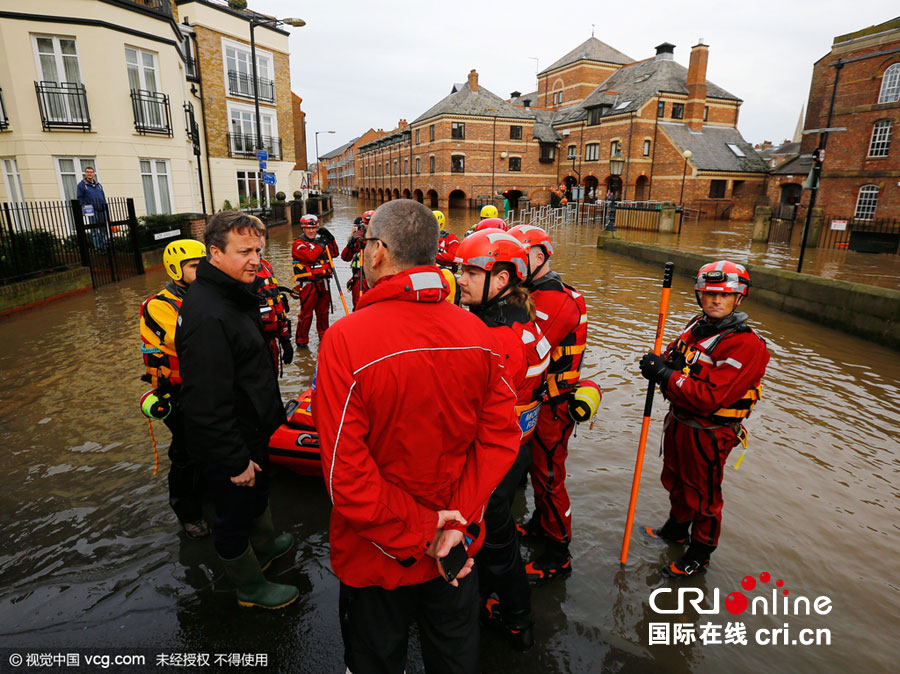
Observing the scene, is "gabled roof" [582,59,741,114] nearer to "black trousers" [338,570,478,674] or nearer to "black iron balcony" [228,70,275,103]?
"black iron balcony" [228,70,275,103]

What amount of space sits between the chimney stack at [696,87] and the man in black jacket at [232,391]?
44.8m

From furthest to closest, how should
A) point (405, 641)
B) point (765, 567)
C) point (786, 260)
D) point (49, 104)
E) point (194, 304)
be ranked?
point (786, 260), point (49, 104), point (765, 567), point (194, 304), point (405, 641)

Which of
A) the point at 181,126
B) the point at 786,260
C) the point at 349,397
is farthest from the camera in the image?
the point at 181,126

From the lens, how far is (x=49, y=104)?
53.5 feet

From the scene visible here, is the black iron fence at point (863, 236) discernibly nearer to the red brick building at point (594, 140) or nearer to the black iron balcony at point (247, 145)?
the red brick building at point (594, 140)

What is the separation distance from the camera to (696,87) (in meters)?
38.1

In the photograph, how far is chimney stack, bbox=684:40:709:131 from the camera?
37625mm

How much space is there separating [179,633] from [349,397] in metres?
2.40

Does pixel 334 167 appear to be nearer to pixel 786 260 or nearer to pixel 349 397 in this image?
pixel 786 260

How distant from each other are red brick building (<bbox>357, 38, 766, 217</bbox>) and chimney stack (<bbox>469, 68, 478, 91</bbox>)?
9cm

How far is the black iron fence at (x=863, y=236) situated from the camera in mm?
19969

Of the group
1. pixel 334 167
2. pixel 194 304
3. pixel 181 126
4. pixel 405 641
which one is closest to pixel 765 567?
pixel 405 641

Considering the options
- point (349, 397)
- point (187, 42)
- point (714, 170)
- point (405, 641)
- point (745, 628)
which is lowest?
point (745, 628)

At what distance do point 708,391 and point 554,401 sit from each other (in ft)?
3.20
